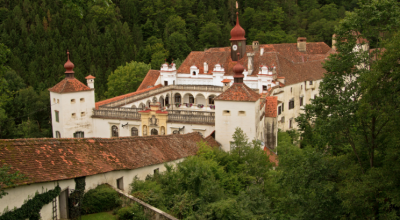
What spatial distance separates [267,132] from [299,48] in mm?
33179

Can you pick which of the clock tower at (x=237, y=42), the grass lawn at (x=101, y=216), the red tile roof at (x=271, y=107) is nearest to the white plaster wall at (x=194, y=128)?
the red tile roof at (x=271, y=107)

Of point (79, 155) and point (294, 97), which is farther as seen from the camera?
point (294, 97)

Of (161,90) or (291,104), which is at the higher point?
(161,90)

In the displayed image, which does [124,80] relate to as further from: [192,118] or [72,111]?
[192,118]

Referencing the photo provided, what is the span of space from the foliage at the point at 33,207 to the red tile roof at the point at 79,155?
0.69 m

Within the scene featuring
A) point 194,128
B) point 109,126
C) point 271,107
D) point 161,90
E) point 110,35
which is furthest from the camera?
point 110,35

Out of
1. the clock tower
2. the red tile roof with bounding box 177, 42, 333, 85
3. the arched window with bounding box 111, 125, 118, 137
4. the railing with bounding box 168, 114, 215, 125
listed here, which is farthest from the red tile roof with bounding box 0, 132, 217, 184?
the clock tower

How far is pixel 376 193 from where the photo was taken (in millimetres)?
17422

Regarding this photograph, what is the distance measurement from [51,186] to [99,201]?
2.48 meters

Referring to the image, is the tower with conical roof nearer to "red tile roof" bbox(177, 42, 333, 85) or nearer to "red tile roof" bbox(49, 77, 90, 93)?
"red tile roof" bbox(177, 42, 333, 85)

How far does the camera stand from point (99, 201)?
19.3 metres

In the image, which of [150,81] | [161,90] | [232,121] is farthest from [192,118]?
[150,81]

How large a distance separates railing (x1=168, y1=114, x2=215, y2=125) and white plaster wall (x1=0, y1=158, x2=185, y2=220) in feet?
42.0

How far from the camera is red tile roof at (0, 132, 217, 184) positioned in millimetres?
17734
